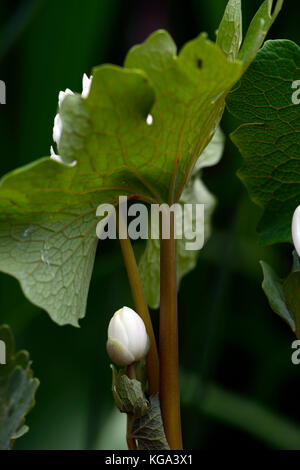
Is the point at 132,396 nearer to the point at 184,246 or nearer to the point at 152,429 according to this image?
the point at 152,429

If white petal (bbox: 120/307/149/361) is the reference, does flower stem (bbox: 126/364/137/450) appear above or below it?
below

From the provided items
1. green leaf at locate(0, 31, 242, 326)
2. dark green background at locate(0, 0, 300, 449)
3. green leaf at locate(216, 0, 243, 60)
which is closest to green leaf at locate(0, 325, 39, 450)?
green leaf at locate(0, 31, 242, 326)

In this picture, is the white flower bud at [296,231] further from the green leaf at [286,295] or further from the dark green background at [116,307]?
the dark green background at [116,307]

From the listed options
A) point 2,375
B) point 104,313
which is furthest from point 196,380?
point 2,375

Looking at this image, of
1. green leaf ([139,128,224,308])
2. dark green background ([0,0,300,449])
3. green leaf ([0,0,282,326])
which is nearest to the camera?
green leaf ([0,0,282,326])

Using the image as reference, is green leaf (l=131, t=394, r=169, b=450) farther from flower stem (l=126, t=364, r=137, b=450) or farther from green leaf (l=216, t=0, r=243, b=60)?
green leaf (l=216, t=0, r=243, b=60)

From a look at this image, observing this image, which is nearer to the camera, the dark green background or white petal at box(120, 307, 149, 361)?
white petal at box(120, 307, 149, 361)
